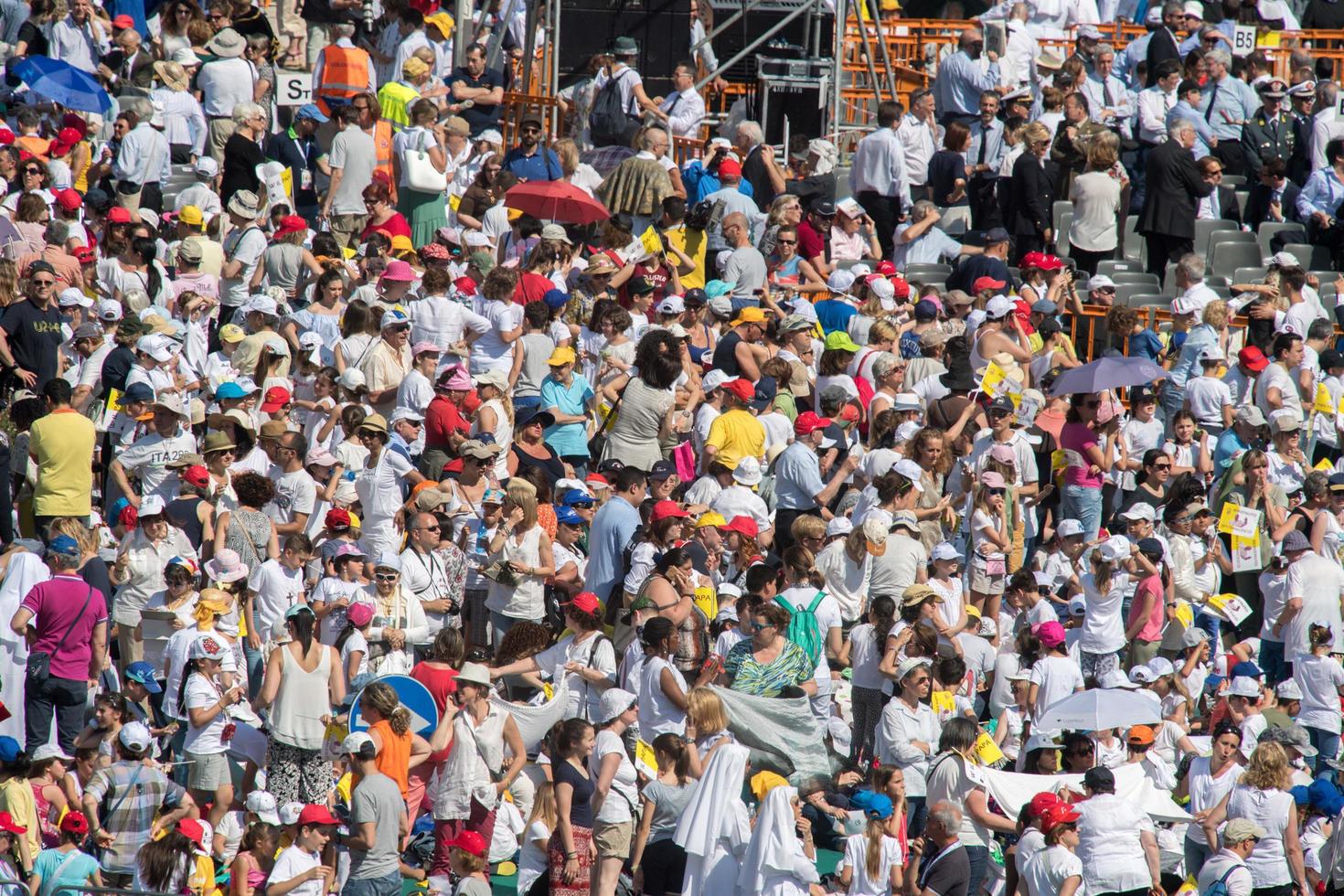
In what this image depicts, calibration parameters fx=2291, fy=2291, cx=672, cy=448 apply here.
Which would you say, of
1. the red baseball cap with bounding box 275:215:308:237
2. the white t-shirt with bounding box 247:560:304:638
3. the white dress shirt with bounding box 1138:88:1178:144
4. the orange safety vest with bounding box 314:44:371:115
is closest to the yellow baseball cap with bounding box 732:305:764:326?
the red baseball cap with bounding box 275:215:308:237

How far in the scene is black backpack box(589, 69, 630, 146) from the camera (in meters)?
20.0

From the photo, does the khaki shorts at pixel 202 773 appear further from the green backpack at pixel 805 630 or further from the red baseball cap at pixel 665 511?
the green backpack at pixel 805 630

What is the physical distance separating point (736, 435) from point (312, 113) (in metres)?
6.98

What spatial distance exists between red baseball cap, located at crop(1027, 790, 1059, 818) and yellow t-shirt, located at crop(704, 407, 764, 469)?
3722 mm

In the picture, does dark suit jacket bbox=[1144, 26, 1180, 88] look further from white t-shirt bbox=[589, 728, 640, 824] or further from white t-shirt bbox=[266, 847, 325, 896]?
white t-shirt bbox=[266, 847, 325, 896]

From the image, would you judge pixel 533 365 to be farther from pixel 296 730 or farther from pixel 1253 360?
pixel 1253 360

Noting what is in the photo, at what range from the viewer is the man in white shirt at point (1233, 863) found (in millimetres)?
11859

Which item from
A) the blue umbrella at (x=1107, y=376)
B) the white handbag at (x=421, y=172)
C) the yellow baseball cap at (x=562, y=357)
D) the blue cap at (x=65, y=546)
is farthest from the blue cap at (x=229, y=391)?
the blue umbrella at (x=1107, y=376)

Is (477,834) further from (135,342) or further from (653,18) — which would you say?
(653,18)

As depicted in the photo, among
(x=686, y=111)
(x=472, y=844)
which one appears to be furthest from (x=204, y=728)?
(x=686, y=111)

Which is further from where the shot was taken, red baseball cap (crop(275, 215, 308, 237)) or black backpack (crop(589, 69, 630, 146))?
black backpack (crop(589, 69, 630, 146))

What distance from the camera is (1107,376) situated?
15.3 m

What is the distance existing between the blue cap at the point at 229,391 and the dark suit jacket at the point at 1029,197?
719 centimetres

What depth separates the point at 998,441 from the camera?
14766mm
